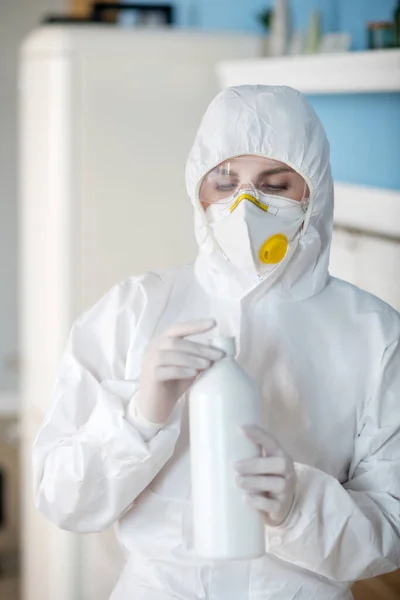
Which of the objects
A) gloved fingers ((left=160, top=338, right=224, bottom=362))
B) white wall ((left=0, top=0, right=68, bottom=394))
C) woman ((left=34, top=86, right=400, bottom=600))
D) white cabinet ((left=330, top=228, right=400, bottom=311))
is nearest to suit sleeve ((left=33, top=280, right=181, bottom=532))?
woman ((left=34, top=86, right=400, bottom=600))

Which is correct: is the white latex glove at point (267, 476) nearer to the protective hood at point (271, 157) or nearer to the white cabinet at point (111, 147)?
the protective hood at point (271, 157)

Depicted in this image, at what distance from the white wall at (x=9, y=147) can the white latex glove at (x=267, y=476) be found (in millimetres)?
3896

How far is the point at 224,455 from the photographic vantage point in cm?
102

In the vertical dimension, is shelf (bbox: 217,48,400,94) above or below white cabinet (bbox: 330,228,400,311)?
above

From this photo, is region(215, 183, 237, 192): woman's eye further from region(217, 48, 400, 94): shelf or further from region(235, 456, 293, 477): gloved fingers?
region(217, 48, 400, 94): shelf

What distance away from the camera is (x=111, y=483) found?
44.3 inches

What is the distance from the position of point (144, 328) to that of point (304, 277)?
205 millimetres

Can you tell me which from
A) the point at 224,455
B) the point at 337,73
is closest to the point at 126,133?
the point at 337,73

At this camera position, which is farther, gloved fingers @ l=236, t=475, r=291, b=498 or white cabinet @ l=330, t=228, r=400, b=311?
white cabinet @ l=330, t=228, r=400, b=311

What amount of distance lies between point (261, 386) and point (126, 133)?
138 centimetres

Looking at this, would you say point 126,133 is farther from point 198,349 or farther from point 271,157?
point 198,349

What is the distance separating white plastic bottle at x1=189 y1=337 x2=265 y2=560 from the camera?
102 cm

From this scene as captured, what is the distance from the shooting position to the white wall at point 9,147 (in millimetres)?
4832

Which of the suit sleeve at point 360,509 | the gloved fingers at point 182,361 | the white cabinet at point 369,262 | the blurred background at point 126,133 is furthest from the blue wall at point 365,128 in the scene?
the gloved fingers at point 182,361
